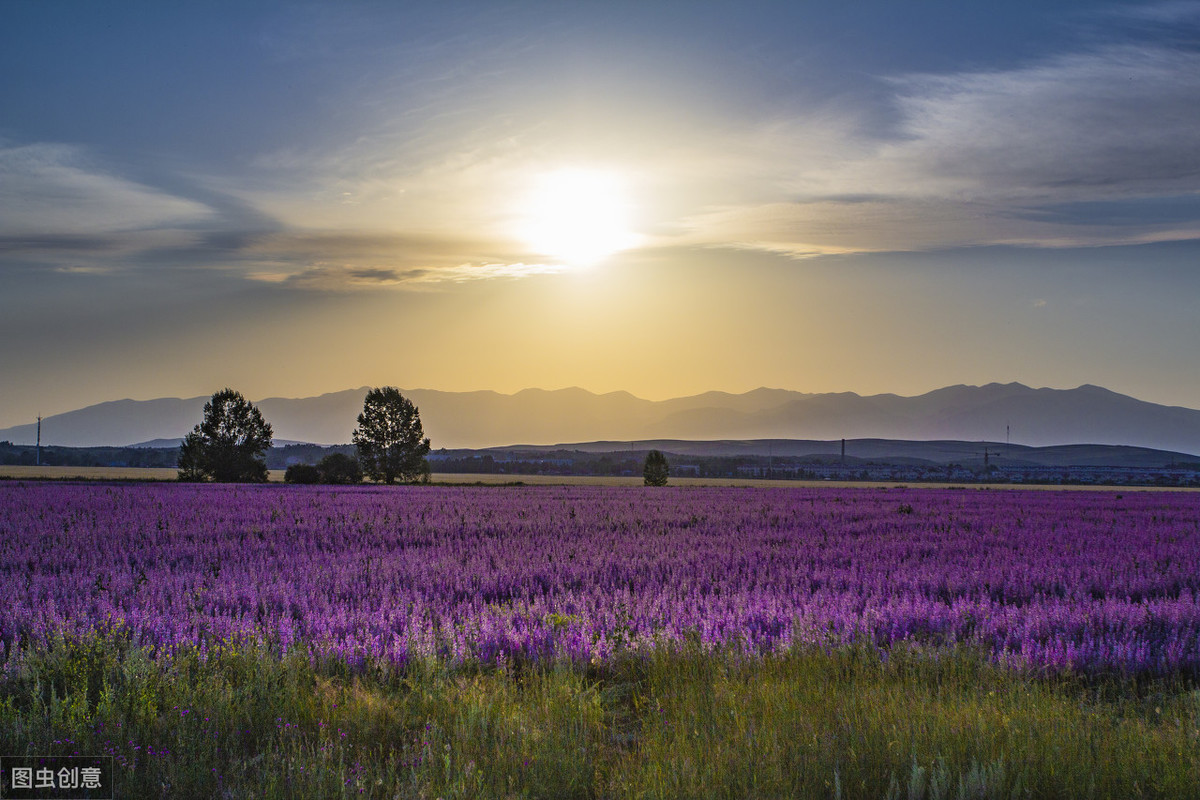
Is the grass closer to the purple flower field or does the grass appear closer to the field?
the purple flower field

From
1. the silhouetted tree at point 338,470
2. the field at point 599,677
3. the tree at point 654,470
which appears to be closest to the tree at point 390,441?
the silhouetted tree at point 338,470

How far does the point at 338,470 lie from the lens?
6456cm

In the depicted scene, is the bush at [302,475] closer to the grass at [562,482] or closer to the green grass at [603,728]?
the grass at [562,482]

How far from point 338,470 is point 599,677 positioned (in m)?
62.6

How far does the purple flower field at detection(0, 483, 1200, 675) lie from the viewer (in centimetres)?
661

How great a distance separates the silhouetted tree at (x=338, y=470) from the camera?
6269cm

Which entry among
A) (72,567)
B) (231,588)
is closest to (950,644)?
(231,588)

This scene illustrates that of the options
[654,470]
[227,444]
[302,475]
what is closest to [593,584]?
[654,470]

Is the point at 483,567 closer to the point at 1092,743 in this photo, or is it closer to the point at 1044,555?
the point at 1092,743

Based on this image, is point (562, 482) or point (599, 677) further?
point (562, 482)

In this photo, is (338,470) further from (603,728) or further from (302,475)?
(603,728)

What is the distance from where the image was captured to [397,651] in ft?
19.8

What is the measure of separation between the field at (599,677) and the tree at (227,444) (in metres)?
58.3

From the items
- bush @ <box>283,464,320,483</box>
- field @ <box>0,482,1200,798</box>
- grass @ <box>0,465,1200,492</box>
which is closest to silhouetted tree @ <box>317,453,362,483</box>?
bush @ <box>283,464,320,483</box>
